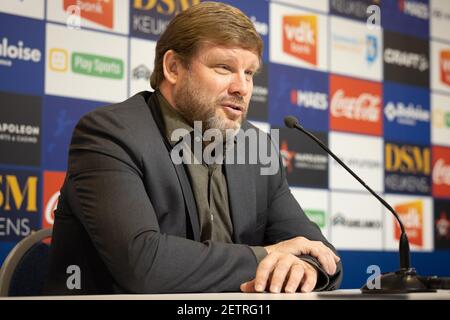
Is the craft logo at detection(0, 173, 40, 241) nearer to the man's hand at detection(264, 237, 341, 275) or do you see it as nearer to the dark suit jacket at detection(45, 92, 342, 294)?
the dark suit jacket at detection(45, 92, 342, 294)

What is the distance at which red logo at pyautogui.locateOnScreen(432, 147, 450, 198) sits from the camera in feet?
15.3

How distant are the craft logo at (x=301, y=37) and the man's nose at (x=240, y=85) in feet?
6.16

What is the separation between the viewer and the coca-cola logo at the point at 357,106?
4266mm

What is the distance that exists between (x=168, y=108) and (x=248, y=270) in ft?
2.24

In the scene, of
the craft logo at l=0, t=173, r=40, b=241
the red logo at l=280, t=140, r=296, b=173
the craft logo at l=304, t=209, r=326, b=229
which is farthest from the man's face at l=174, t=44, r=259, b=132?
the craft logo at l=304, t=209, r=326, b=229

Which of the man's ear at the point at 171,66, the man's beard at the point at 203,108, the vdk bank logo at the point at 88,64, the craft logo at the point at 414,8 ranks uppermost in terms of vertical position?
the craft logo at the point at 414,8

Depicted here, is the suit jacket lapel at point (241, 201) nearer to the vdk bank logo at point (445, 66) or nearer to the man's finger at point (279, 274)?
the man's finger at point (279, 274)

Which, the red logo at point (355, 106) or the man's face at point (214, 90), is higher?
the red logo at point (355, 106)

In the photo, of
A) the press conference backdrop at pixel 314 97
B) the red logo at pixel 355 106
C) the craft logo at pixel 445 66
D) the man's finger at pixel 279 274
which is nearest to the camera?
the man's finger at pixel 279 274

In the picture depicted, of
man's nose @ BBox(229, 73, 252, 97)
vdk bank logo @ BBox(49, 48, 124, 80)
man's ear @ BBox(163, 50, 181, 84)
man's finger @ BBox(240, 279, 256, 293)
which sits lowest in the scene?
man's finger @ BBox(240, 279, 256, 293)

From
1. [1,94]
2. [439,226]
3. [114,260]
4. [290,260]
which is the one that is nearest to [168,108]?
[114,260]

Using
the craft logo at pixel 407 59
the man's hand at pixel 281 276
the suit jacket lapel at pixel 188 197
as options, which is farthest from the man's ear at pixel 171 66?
the craft logo at pixel 407 59

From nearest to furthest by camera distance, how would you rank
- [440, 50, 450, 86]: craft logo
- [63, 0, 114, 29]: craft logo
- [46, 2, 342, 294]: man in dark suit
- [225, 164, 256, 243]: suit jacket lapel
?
[46, 2, 342, 294]: man in dark suit < [225, 164, 256, 243]: suit jacket lapel < [63, 0, 114, 29]: craft logo < [440, 50, 450, 86]: craft logo

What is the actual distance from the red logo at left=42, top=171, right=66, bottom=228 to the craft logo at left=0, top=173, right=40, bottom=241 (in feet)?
0.13
